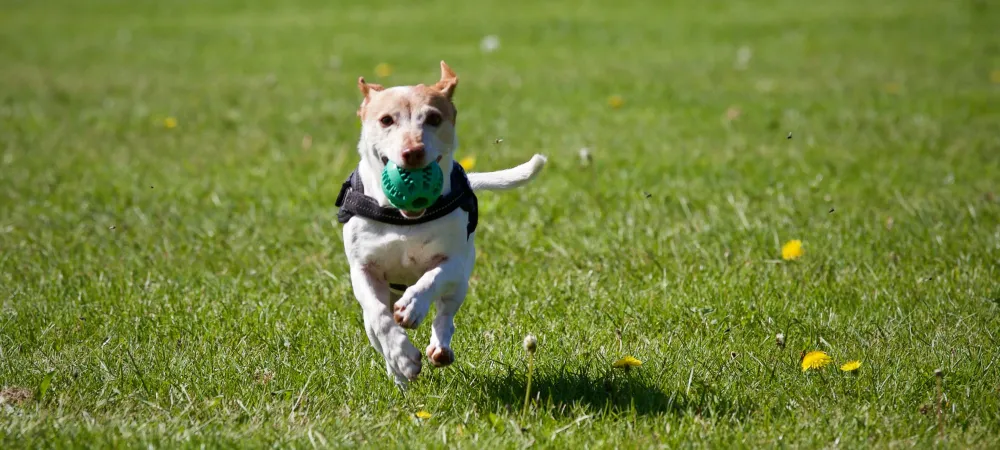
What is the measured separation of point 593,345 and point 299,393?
1184mm

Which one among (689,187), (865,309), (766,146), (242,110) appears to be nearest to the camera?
(865,309)

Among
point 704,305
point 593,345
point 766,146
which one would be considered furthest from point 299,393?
point 766,146

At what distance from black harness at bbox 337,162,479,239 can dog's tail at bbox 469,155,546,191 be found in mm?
301

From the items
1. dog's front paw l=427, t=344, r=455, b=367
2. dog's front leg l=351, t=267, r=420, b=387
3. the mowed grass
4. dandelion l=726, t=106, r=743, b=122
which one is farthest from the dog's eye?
dandelion l=726, t=106, r=743, b=122

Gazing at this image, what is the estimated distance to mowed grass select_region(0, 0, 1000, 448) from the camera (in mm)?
3596

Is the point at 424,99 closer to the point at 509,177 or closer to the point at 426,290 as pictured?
the point at 426,290

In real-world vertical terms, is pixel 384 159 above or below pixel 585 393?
above

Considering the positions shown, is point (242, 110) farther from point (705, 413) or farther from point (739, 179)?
point (705, 413)

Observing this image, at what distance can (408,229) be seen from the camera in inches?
141

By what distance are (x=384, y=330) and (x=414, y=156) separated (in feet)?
2.03

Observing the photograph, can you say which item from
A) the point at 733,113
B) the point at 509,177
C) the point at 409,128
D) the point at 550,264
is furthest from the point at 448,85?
the point at 733,113

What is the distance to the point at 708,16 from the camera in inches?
715

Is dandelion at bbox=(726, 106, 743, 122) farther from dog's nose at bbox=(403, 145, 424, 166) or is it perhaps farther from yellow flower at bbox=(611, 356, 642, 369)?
dog's nose at bbox=(403, 145, 424, 166)

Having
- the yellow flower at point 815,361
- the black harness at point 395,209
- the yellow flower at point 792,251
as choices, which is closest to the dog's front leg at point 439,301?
the black harness at point 395,209
